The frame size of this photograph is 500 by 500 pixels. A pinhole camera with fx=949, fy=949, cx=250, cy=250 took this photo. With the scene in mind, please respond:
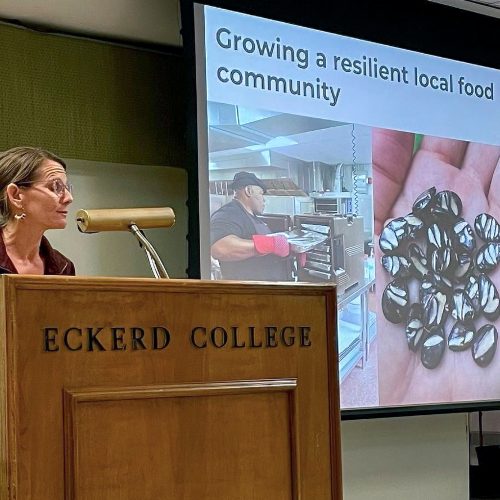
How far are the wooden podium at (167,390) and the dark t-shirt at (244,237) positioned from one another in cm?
164

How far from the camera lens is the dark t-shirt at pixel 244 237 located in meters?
3.08

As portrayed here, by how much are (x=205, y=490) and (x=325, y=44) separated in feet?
7.89

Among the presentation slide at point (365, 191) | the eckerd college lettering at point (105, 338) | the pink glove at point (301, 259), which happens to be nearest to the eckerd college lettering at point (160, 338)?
the eckerd college lettering at point (105, 338)

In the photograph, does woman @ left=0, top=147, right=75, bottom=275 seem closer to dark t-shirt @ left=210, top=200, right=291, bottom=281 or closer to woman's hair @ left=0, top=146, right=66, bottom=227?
woman's hair @ left=0, top=146, right=66, bottom=227

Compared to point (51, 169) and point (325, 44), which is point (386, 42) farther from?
point (51, 169)

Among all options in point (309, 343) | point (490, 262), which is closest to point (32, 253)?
point (309, 343)

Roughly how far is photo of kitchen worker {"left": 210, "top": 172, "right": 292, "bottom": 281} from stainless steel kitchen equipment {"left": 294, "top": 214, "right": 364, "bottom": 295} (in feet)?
0.33

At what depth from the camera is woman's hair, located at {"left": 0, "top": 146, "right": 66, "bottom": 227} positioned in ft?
6.11

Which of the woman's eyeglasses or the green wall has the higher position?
the green wall

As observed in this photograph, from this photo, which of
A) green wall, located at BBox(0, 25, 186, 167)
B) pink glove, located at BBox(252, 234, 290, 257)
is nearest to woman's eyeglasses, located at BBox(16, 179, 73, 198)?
green wall, located at BBox(0, 25, 186, 167)

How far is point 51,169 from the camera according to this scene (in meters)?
1.87

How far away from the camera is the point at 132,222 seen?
1.56 metres

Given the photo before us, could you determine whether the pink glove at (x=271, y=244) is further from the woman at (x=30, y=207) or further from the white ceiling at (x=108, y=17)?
the woman at (x=30, y=207)

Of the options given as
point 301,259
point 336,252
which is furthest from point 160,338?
point 336,252
